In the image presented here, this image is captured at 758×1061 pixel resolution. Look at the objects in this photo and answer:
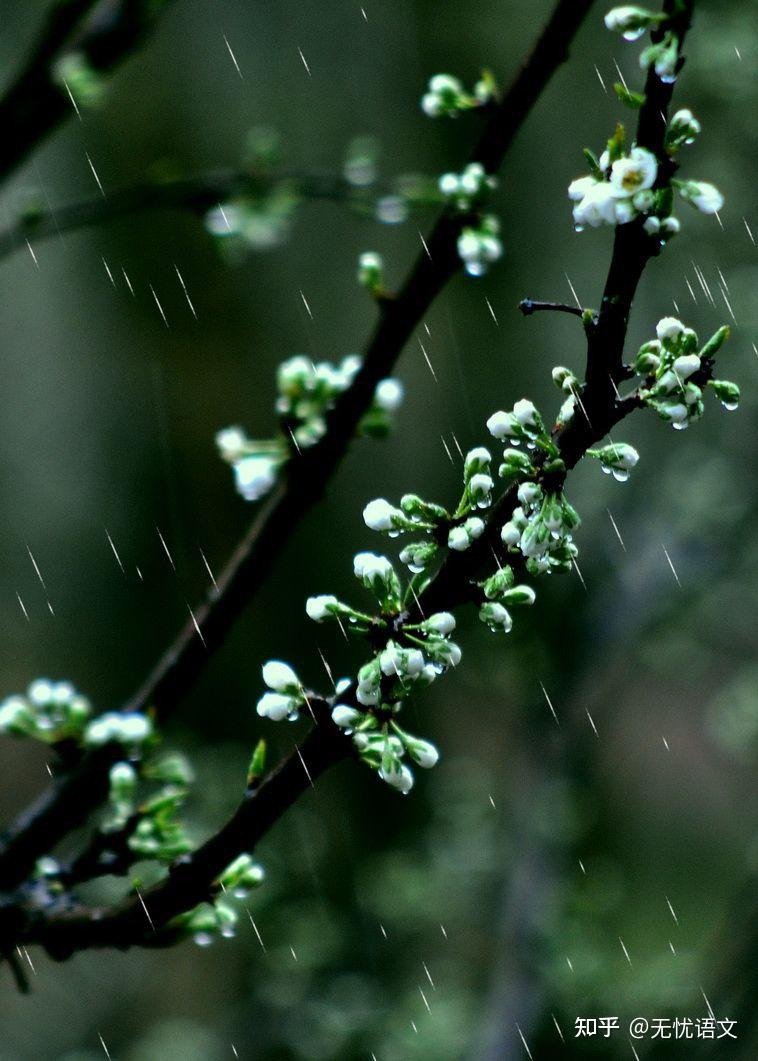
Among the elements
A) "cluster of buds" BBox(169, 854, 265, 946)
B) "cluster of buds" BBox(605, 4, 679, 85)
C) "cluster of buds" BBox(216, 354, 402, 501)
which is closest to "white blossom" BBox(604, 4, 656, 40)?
"cluster of buds" BBox(605, 4, 679, 85)

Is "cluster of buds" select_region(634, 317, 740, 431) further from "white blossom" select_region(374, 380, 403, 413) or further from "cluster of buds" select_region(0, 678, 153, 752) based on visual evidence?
"cluster of buds" select_region(0, 678, 153, 752)

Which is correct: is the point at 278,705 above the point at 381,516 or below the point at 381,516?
below

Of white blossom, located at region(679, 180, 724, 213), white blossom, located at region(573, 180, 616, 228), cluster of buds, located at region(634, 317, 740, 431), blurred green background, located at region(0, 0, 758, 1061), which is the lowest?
blurred green background, located at region(0, 0, 758, 1061)

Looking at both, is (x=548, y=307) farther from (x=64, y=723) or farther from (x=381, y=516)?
(x=64, y=723)

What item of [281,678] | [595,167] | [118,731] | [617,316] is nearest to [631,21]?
[595,167]

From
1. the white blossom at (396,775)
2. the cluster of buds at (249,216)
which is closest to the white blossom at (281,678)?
the white blossom at (396,775)

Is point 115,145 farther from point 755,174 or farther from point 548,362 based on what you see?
point 755,174

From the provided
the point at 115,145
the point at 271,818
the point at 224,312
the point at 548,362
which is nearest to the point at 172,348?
the point at 224,312

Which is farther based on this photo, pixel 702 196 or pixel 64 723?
pixel 64 723
